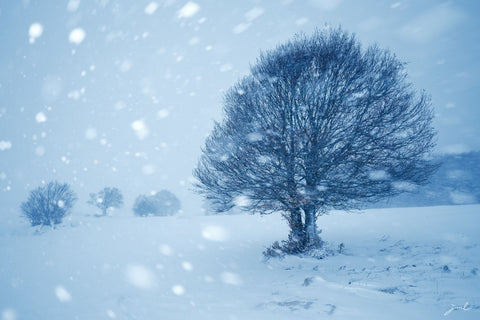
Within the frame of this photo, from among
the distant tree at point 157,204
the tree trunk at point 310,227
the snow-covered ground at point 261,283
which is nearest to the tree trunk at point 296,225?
the tree trunk at point 310,227

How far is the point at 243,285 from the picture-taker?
6.93 metres

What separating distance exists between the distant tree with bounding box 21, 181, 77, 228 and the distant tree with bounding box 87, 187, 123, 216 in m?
19.5

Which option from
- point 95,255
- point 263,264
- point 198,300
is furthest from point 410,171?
point 95,255

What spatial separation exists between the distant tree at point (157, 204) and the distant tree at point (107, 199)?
15.1 ft

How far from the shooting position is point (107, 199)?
5241 centimetres

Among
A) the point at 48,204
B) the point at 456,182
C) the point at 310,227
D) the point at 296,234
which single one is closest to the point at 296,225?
the point at 296,234

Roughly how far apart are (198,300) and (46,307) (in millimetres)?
3847

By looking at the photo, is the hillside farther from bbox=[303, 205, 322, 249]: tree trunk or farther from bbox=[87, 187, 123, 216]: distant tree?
bbox=[87, 187, 123, 216]: distant tree

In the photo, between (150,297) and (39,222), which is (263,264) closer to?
(150,297)

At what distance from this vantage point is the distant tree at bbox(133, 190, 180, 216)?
5531cm

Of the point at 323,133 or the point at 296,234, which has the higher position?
the point at 323,133

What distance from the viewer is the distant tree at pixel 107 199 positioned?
52406 mm

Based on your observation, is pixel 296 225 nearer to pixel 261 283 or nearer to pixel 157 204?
pixel 261 283

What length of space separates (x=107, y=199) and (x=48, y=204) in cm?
2219
